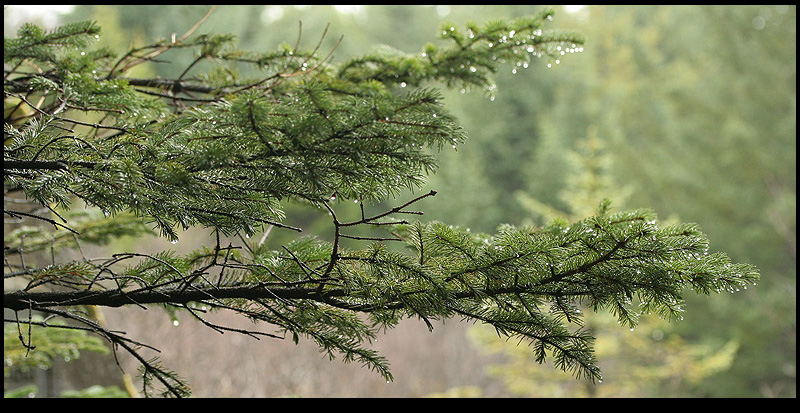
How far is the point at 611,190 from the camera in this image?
823 cm

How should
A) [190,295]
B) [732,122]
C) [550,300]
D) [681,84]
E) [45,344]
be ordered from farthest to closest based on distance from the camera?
[681,84], [732,122], [45,344], [190,295], [550,300]

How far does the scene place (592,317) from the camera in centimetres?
805

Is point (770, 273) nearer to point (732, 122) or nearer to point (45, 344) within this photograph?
point (732, 122)

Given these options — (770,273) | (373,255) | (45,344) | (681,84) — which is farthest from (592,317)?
(681,84)

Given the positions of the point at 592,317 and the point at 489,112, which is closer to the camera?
the point at 592,317

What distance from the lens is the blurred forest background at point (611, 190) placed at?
9422 mm

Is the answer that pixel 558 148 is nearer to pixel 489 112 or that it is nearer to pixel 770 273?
pixel 489 112

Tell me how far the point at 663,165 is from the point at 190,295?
12.8 meters

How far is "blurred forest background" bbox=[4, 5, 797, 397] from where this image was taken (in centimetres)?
942

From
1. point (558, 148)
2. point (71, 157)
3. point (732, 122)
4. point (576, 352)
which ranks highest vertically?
point (558, 148)

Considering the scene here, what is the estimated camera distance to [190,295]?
1.78m

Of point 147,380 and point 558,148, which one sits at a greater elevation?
point 558,148

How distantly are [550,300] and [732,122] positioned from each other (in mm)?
11458

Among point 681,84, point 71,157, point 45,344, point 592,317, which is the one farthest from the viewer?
point 681,84
